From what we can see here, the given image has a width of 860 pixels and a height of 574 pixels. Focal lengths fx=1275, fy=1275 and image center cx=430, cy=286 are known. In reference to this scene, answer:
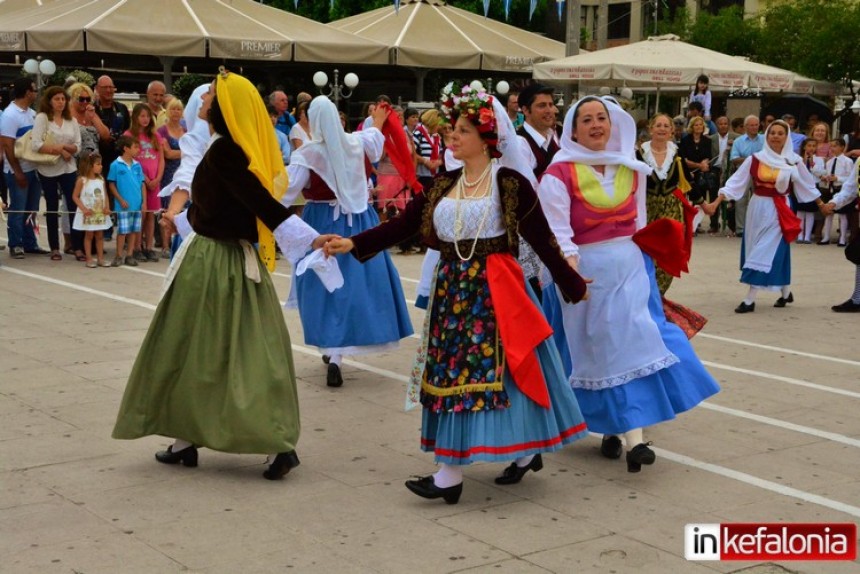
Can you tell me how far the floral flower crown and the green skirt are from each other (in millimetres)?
1219

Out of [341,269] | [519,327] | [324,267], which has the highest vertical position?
[324,267]

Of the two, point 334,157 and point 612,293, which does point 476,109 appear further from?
point 334,157

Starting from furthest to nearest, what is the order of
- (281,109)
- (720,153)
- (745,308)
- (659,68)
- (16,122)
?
(659,68), (720,153), (281,109), (16,122), (745,308)

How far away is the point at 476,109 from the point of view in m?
5.73

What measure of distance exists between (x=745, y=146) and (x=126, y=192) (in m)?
9.23

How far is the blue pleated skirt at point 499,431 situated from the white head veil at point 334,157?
3.07 meters

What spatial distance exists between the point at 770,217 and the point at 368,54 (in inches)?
403

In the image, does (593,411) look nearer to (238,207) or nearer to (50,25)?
(238,207)

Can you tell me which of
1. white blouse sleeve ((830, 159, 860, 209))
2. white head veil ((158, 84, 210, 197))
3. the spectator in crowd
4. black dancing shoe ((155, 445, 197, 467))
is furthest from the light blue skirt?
the spectator in crowd

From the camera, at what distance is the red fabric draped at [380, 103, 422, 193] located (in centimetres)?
939

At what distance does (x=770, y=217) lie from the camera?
1198 cm

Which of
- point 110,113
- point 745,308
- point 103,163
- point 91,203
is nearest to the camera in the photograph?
point 745,308

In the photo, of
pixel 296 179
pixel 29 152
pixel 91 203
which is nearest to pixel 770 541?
pixel 296 179

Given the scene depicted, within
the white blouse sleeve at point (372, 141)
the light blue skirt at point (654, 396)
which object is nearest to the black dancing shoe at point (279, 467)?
the light blue skirt at point (654, 396)
